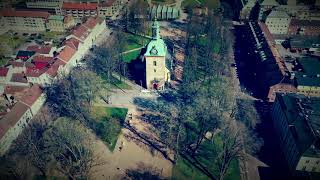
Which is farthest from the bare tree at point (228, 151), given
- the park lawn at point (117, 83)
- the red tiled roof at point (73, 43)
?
the red tiled roof at point (73, 43)

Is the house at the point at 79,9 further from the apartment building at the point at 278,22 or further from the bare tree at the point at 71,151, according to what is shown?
the bare tree at the point at 71,151

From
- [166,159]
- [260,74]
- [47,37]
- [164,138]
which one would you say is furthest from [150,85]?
[47,37]

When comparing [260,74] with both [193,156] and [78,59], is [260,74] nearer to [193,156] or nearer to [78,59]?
[193,156]

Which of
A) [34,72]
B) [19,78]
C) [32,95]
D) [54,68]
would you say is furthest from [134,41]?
[32,95]

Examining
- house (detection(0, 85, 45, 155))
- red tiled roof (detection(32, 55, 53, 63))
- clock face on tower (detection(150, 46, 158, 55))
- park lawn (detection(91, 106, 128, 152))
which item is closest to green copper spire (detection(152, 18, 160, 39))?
clock face on tower (detection(150, 46, 158, 55))

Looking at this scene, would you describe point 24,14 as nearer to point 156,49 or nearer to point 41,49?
point 41,49

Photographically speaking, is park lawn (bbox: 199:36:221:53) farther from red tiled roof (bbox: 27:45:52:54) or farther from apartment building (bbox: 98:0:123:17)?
red tiled roof (bbox: 27:45:52:54)
